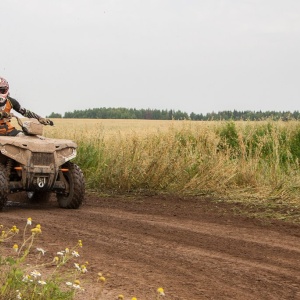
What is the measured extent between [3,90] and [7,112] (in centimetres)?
42

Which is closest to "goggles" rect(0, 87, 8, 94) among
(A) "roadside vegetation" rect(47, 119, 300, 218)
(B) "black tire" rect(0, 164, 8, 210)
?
(B) "black tire" rect(0, 164, 8, 210)

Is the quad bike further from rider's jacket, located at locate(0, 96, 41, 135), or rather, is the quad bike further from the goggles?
the goggles

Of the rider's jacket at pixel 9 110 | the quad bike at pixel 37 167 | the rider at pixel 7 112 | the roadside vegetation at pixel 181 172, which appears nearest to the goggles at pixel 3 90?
the rider at pixel 7 112

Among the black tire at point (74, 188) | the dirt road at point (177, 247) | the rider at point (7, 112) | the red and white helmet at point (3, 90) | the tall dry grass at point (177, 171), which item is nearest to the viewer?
the dirt road at point (177, 247)

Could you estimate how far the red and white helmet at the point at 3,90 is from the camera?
514 inches

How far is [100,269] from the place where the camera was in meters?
7.46

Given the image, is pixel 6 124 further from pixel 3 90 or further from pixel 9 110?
pixel 3 90

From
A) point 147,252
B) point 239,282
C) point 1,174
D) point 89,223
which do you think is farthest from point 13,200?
point 239,282

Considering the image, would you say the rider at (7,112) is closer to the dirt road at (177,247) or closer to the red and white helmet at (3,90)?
the red and white helmet at (3,90)

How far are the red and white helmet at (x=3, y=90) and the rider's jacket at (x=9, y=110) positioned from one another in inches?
4.9

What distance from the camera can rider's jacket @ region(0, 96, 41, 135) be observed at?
12.8 meters

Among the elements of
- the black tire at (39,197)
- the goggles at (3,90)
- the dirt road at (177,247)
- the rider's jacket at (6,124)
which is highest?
the goggles at (3,90)

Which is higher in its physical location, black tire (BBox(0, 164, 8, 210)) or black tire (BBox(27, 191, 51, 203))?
black tire (BBox(0, 164, 8, 210))

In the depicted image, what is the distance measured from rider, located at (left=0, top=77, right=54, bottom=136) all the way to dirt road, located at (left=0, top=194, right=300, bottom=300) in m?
1.32
